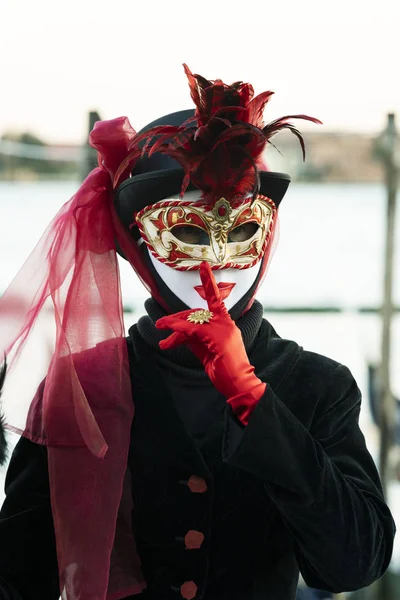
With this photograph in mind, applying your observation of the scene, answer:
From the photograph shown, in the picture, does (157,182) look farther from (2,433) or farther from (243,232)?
(2,433)

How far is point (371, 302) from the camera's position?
11.5 feet

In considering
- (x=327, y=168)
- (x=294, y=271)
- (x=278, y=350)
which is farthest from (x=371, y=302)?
(x=278, y=350)

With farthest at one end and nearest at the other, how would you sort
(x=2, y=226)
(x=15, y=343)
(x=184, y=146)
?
(x=2, y=226) → (x=15, y=343) → (x=184, y=146)

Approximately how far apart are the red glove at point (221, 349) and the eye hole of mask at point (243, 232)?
115 millimetres

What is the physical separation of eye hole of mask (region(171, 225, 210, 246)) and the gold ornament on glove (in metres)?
0.14

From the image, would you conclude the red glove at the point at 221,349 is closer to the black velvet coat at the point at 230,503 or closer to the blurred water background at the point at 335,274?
the black velvet coat at the point at 230,503

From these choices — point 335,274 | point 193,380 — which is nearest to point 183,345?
point 193,380

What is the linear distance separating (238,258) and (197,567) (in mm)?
499

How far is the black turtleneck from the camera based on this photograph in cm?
145

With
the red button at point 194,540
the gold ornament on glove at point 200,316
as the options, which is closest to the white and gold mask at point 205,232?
the gold ornament on glove at point 200,316

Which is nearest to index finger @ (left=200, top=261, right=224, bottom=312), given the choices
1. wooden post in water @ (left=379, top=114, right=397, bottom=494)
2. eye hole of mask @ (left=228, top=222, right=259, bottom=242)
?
eye hole of mask @ (left=228, top=222, right=259, bottom=242)

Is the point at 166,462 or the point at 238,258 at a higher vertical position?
the point at 238,258

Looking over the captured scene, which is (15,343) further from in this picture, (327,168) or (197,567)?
(327,168)

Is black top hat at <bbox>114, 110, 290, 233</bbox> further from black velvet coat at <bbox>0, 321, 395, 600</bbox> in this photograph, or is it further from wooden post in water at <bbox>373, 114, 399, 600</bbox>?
wooden post in water at <bbox>373, 114, 399, 600</bbox>
